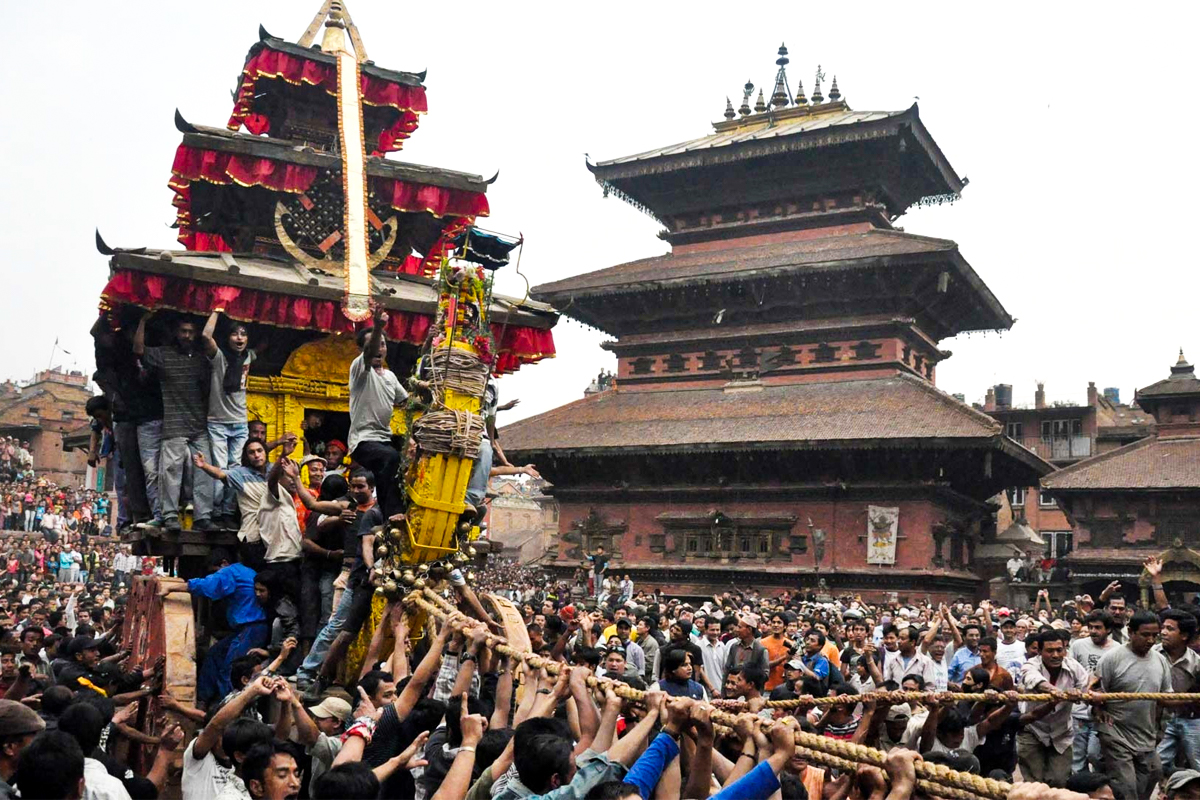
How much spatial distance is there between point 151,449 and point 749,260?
2449 cm

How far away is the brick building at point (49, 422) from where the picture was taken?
201 ft

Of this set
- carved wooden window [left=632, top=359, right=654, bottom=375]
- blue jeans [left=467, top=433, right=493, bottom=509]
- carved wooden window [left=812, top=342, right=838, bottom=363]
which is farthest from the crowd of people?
carved wooden window [left=632, top=359, right=654, bottom=375]

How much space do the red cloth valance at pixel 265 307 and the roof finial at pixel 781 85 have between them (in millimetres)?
30431

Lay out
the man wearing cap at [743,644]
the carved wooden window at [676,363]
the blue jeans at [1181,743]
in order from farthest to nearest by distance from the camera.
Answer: the carved wooden window at [676,363]
the man wearing cap at [743,644]
the blue jeans at [1181,743]

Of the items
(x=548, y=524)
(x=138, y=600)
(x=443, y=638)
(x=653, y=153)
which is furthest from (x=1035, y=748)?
(x=548, y=524)

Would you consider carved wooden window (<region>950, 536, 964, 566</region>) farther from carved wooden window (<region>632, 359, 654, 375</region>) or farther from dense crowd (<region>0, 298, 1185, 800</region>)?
dense crowd (<region>0, 298, 1185, 800</region>)

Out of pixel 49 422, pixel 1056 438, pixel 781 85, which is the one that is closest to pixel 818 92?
pixel 781 85

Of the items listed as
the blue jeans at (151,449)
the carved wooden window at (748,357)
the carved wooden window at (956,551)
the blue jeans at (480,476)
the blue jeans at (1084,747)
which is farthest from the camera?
the carved wooden window at (748,357)

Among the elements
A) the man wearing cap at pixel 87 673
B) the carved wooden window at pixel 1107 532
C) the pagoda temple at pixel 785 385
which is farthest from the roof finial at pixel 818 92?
the man wearing cap at pixel 87 673

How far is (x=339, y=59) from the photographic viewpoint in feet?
43.7

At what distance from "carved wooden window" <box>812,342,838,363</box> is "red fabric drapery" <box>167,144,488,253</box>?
19.8 meters

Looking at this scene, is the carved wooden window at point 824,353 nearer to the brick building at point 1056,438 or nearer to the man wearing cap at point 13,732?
the brick building at point 1056,438

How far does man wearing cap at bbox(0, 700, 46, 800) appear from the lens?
464cm

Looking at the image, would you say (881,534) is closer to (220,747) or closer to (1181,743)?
(1181,743)
